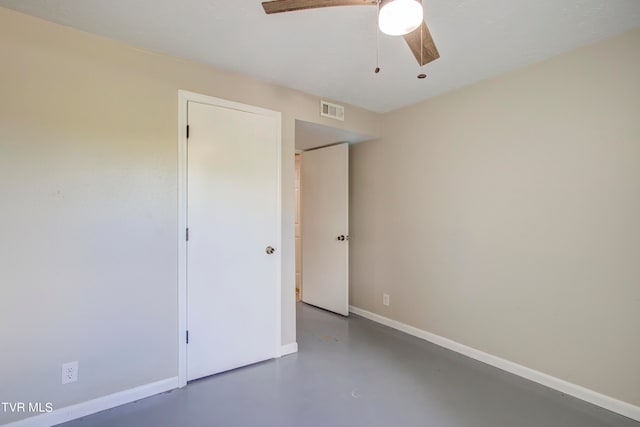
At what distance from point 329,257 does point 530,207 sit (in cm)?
219

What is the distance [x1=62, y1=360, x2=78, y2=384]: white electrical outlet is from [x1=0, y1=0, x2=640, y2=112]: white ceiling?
2.02 m

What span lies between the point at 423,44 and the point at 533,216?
1.56 m

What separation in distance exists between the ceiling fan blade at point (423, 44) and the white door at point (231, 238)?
1376mm

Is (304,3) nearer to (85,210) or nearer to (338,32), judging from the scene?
(338,32)

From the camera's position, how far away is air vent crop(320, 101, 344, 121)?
295 cm

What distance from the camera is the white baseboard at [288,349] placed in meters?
2.67

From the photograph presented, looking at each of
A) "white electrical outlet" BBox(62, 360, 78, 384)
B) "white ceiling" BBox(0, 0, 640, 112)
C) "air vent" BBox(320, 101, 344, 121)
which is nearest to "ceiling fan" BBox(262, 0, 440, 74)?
"white ceiling" BBox(0, 0, 640, 112)

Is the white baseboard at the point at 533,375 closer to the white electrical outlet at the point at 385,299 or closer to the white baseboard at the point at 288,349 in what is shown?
the white electrical outlet at the point at 385,299

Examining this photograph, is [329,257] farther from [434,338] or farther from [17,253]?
[17,253]

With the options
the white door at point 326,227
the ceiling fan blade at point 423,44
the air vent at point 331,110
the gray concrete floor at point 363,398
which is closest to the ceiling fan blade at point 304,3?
the ceiling fan blade at point 423,44

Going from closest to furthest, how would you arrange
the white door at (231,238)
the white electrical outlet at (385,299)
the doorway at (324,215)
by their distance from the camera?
the white door at (231,238) → the white electrical outlet at (385,299) → the doorway at (324,215)

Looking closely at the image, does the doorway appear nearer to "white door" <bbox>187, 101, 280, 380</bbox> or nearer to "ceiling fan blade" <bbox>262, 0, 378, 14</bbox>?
"white door" <bbox>187, 101, 280, 380</bbox>

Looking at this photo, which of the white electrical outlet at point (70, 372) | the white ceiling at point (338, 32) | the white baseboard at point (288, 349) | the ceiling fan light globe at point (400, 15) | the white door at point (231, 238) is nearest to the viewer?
the ceiling fan light globe at point (400, 15)

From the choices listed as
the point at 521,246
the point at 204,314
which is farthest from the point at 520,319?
the point at 204,314
